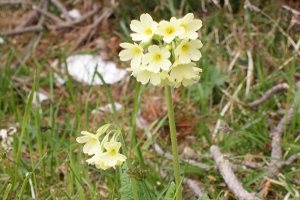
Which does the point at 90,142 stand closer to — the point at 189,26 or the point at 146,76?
the point at 146,76

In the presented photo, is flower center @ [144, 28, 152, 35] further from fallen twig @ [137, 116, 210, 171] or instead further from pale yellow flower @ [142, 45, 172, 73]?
fallen twig @ [137, 116, 210, 171]

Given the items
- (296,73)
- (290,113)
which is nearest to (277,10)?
(296,73)

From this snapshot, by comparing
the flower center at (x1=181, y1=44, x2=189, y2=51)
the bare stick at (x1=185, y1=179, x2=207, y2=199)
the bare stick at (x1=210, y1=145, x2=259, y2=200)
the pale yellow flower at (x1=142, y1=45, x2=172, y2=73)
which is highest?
the flower center at (x1=181, y1=44, x2=189, y2=51)

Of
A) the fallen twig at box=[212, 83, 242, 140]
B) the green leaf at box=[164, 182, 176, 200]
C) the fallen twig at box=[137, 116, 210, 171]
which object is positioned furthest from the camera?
the fallen twig at box=[212, 83, 242, 140]

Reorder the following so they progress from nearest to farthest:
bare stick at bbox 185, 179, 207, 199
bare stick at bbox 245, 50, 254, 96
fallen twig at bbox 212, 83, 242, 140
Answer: bare stick at bbox 185, 179, 207, 199, fallen twig at bbox 212, 83, 242, 140, bare stick at bbox 245, 50, 254, 96

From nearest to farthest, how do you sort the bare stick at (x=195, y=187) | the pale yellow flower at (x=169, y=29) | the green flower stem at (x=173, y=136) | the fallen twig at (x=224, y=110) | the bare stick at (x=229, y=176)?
the pale yellow flower at (x=169, y=29)
the green flower stem at (x=173, y=136)
the bare stick at (x=229, y=176)
the bare stick at (x=195, y=187)
the fallen twig at (x=224, y=110)

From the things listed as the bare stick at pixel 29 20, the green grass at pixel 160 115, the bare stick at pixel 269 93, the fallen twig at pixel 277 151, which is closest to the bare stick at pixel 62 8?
the bare stick at pixel 29 20

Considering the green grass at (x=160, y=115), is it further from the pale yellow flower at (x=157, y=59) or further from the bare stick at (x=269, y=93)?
the pale yellow flower at (x=157, y=59)

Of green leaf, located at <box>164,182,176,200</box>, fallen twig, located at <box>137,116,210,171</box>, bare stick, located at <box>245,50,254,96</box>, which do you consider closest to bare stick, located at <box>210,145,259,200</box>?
fallen twig, located at <box>137,116,210,171</box>

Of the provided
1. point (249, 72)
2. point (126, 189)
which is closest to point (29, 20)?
point (249, 72)

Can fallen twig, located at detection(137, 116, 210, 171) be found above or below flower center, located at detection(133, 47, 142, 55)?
below
